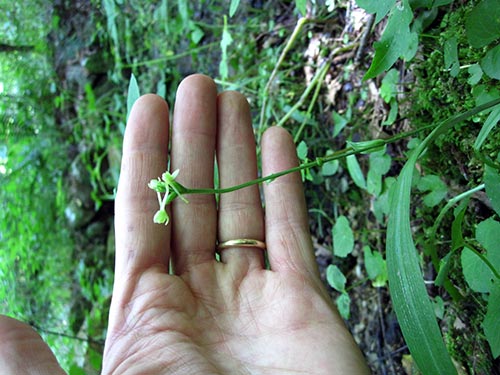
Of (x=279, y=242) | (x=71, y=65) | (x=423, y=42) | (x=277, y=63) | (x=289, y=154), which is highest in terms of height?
(x=71, y=65)

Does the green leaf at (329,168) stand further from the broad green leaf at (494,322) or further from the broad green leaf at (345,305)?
the broad green leaf at (494,322)

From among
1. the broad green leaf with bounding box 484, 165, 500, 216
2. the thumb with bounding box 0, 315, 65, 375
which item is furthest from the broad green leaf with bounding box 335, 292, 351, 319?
the thumb with bounding box 0, 315, 65, 375

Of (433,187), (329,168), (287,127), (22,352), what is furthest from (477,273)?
(287,127)

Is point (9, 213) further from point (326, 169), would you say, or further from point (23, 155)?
point (326, 169)

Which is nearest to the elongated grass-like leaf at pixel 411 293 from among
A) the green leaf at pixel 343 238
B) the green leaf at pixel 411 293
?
the green leaf at pixel 411 293

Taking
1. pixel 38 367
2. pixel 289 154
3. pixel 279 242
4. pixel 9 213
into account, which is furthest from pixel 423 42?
pixel 9 213
